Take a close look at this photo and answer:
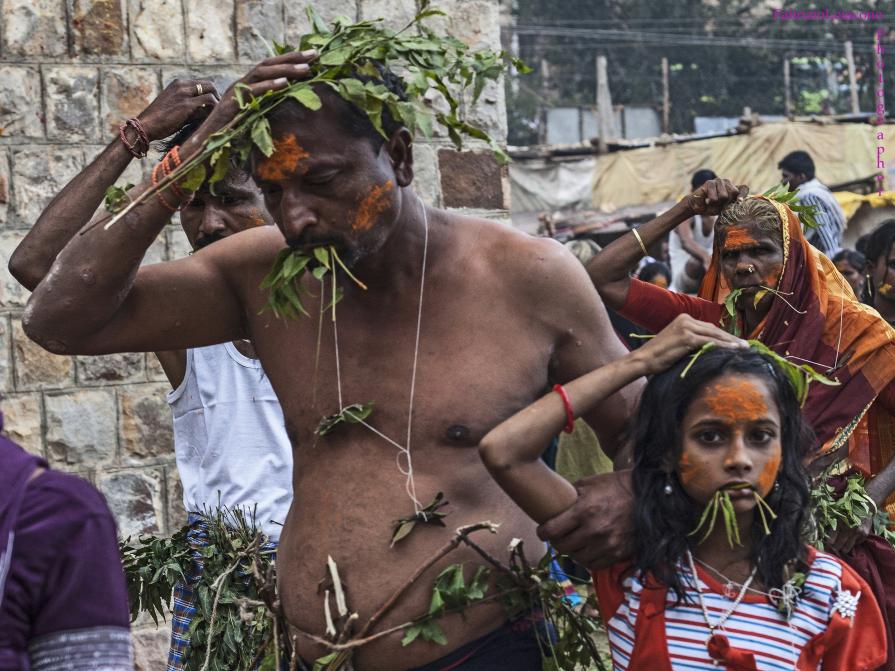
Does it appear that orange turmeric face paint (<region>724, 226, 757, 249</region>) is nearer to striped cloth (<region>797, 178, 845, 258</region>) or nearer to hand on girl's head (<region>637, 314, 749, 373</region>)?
hand on girl's head (<region>637, 314, 749, 373</region>)

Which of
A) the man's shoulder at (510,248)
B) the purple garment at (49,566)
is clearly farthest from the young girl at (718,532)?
the purple garment at (49,566)

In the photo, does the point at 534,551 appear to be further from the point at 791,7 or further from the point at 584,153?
the point at 791,7

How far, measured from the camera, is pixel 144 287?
10.9 feet

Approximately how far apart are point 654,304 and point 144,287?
247cm

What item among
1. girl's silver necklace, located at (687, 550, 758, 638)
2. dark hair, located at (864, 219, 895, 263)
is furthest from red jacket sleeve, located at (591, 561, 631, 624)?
dark hair, located at (864, 219, 895, 263)

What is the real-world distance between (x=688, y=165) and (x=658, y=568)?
1947 centimetres

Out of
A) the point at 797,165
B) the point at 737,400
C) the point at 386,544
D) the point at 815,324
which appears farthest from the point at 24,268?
the point at 797,165

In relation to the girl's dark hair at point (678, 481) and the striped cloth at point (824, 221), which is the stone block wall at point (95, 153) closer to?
the girl's dark hair at point (678, 481)

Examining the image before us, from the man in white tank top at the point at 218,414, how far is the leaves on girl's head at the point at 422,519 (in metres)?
0.98

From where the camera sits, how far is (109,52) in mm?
6348

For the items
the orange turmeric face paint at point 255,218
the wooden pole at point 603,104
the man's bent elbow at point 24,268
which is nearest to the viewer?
the man's bent elbow at point 24,268

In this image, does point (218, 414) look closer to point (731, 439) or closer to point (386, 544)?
point (386, 544)

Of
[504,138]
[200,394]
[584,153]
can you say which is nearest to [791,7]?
[584,153]

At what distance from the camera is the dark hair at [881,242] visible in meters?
6.10
